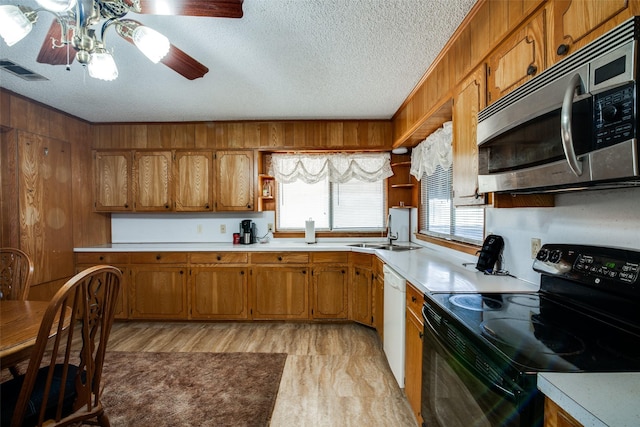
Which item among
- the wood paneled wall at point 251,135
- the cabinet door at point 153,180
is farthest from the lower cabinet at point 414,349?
the cabinet door at point 153,180

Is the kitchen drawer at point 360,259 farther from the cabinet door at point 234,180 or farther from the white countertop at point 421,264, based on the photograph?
the cabinet door at point 234,180

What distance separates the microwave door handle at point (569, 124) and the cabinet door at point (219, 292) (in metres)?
3.06

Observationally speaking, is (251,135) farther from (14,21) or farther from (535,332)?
(535,332)

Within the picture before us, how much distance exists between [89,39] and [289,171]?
2.53 metres

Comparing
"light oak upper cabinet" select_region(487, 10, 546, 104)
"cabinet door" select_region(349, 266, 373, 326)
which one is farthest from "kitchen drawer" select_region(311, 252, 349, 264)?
"light oak upper cabinet" select_region(487, 10, 546, 104)

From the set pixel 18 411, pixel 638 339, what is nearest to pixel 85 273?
pixel 18 411

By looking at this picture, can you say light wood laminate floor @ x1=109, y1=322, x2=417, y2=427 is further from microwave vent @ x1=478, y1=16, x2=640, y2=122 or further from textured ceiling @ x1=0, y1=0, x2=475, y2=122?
textured ceiling @ x1=0, y1=0, x2=475, y2=122

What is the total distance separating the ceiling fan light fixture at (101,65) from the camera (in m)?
1.47

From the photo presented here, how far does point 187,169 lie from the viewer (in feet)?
11.8

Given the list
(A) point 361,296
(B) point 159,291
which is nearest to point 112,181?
(B) point 159,291

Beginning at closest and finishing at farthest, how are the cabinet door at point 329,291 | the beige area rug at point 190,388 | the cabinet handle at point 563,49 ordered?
the cabinet handle at point 563,49 → the beige area rug at point 190,388 → the cabinet door at point 329,291

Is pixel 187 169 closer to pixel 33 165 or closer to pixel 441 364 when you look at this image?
pixel 33 165

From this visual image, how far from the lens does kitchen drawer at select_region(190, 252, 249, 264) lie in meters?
3.39

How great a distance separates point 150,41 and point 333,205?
9.11 ft
